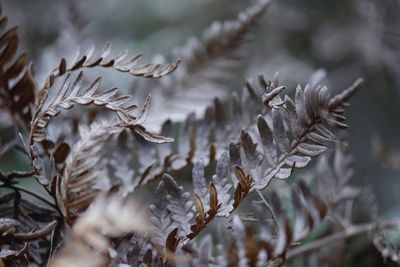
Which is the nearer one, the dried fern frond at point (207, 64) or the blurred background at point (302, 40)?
the dried fern frond at point (207, 64)

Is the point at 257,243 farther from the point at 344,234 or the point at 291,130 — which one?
the point at 344,234

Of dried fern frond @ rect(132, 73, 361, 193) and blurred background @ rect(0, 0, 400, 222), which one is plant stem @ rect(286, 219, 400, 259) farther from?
blurred background @ rect(0, 0, 400, 222)

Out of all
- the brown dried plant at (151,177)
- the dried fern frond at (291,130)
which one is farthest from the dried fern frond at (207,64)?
the dried fern frond at (291,130)

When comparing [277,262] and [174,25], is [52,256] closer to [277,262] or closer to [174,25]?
[277,262]

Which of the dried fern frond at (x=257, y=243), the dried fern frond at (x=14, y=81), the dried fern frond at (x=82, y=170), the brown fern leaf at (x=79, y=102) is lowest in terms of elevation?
the dried fern frond at (x=257, y=243)

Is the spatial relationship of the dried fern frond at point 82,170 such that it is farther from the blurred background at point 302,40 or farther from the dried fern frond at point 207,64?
the blurred background at point 302,40

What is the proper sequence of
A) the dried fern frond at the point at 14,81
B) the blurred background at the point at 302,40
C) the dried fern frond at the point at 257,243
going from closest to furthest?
the dried fern frond at the point at 257,243 → the dried fern frond at the point at 14,81 → the blurred background at the point at 302,40

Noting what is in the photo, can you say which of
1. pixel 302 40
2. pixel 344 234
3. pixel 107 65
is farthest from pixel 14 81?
pixel 302 40
